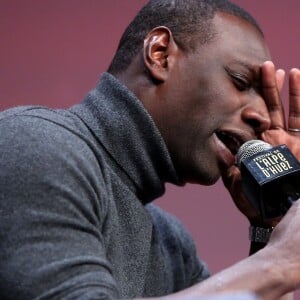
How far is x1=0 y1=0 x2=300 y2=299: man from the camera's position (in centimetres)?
97

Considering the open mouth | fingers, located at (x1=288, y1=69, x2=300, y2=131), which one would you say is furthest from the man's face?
fingers, located at (x1=288, y1=69, x2=300, y2=131)

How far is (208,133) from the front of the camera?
134 cm

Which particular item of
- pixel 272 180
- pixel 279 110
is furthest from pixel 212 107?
pixel 272 180

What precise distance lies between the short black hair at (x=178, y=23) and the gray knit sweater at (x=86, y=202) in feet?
0.39

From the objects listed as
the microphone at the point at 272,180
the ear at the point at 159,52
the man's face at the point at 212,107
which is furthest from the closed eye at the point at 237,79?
the microphone at the point at 272,180

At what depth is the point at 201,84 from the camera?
1.35 m

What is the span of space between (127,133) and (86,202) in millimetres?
236

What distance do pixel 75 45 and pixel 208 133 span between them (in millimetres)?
558

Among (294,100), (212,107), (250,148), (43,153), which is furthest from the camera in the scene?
(294,100)

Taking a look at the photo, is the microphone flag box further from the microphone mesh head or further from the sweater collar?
the sweater collar

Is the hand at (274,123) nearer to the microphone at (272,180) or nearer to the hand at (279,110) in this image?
the hand at (279,110)

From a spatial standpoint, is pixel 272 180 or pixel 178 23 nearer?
pixel 272 180

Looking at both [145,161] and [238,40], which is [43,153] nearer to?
[145,161]

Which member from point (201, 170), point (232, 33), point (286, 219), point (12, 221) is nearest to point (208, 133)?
point (201, 170)
